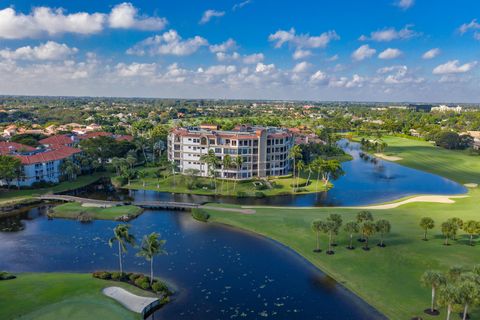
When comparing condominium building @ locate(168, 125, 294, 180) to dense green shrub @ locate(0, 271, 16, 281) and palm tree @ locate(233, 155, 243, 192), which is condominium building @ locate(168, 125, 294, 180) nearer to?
palm tree @ locate(233, 155, 243, 192)

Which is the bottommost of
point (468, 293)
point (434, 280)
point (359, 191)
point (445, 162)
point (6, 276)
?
point (6, 276)

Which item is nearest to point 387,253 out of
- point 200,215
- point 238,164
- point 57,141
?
point 200,215

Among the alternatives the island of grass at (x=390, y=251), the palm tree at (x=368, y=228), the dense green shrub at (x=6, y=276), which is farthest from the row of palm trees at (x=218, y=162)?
the dense green shrub at (x=6, y=276)

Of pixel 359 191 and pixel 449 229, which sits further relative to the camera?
pixel 359 191

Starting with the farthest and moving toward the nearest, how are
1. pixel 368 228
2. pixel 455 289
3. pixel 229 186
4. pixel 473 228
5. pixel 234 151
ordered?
1. pixel 234 151
2. pixel 229 186
3. pixel 473 228
4. pixel 368 228
5. pixel 455 289

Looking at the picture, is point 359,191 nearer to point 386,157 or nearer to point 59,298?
point 386,157

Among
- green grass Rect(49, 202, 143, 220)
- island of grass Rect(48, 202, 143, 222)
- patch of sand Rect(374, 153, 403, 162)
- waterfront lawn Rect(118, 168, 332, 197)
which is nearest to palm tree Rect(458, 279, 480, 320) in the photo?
island of grass Rect(48, 202, 143, 222)

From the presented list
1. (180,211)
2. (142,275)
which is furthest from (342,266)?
(180,211)
